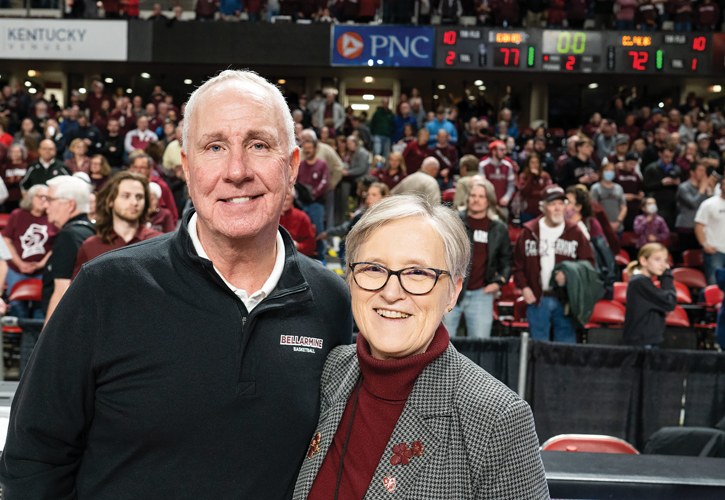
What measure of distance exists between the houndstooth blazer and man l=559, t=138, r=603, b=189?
→ 9.53 meters

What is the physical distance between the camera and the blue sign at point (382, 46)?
15.9m

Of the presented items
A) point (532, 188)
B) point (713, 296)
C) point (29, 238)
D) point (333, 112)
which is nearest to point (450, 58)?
point (333, 112)

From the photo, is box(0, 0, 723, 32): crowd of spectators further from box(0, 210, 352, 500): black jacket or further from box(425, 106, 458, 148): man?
box(0, 210, 352, 500): black jacket

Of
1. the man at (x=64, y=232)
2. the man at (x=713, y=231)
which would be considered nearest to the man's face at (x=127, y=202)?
the man at (x=64, y=232)

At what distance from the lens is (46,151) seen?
357 inches

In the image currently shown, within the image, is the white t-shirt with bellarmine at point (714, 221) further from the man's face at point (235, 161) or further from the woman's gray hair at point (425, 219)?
the man's face at point (235, 161)

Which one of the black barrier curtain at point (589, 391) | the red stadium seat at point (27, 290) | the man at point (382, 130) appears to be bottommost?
the black barrier curtain at point (589, 391)

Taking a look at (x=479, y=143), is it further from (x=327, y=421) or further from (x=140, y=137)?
(x=327, y=421)

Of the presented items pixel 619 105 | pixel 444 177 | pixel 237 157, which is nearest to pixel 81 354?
pixel 237 157

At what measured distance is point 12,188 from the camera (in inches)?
407

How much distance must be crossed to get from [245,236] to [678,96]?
1995 centimetres

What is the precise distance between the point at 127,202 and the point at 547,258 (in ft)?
12.1

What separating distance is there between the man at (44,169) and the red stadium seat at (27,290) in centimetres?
301

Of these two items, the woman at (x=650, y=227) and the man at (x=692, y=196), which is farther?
the man at (x=692, y=196)
